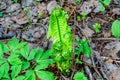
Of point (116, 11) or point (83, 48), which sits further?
point (116, 11)

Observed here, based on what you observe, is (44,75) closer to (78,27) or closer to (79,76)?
(79,76)

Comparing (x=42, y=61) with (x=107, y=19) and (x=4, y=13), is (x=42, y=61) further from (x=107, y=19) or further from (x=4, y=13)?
(x=4, y=13)

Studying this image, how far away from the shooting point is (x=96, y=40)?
251cm

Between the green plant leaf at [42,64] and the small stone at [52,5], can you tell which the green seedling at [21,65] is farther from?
the small stone at [52,5]

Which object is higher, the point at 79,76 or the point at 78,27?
the point at 78,27

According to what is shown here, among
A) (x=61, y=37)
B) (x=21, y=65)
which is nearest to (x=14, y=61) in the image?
(x=21, y=65)

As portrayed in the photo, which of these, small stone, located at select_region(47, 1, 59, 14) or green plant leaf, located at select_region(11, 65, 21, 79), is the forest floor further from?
green plant leaf, located at select_region(11, 65, 21, 79)

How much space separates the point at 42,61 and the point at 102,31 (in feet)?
2.88

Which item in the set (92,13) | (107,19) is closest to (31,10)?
(92,13)

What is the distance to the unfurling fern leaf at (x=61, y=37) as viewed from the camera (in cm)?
192

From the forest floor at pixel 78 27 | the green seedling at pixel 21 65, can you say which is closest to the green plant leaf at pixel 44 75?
the green seedling at pixel 21 65

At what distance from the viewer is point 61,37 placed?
6.55 feet

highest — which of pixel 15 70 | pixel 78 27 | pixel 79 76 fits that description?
pixel 78 27

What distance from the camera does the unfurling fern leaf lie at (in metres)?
1.92
